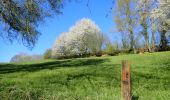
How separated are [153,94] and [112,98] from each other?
1.74m

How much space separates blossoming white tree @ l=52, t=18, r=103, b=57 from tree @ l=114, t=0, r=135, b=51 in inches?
760

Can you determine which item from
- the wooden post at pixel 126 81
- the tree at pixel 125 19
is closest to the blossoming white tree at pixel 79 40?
the tree at pixel 125 19

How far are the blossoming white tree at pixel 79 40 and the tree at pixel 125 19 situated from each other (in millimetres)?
19301

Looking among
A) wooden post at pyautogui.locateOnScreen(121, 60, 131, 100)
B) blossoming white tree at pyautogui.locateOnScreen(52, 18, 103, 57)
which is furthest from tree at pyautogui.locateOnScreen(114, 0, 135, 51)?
wooden post at pyautogui.locateOnScreen(121, 60, 131, 100)

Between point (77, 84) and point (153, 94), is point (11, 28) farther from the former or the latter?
point (153, 94)

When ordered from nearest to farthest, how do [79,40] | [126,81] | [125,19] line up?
[126,81], [125,19], [79,40]

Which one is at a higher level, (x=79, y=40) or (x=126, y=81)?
(x=79, y=40)

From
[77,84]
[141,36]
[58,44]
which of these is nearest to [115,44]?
[141,36]

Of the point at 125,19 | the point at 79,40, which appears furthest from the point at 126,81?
the point at 79,40

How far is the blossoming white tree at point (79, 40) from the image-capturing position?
82.4 metres

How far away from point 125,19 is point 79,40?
27186mm

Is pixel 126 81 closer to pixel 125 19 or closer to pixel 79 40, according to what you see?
pixel 125 19

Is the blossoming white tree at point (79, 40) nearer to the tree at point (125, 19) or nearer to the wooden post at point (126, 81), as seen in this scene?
the tree at point (125, 19)

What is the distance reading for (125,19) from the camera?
57969mm
